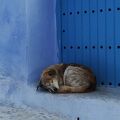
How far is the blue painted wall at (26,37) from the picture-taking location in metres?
5.61

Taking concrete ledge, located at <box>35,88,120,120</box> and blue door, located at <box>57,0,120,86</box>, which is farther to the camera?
blue door, located at <box>57,0,120,86</box>

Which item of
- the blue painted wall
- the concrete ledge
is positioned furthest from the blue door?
the concrete ledge

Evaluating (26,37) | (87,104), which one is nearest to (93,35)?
(26,37)

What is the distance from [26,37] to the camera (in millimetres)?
5598

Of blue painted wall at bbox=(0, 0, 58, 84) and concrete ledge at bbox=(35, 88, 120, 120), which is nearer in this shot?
concrete ledge at bbox=(35, 88, 120, 120)

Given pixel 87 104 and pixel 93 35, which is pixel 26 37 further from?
pixel 87 104

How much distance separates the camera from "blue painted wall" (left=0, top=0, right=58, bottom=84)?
18.4 ft

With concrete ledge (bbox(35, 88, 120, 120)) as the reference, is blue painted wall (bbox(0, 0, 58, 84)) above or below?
above

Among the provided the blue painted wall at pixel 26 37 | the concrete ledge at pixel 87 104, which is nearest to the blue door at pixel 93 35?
the blue painted wall at pixel 26 37

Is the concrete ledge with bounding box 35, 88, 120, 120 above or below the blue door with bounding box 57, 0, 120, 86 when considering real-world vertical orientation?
below

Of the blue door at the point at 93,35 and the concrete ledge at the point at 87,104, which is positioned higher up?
the blue door at the point at 93,35

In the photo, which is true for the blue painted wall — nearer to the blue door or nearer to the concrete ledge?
the blue door

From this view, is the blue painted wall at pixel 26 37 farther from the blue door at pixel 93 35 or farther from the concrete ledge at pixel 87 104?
the concrete ledge at pixel 87 104

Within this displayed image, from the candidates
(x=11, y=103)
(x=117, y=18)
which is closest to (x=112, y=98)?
(x=117, y=18)
